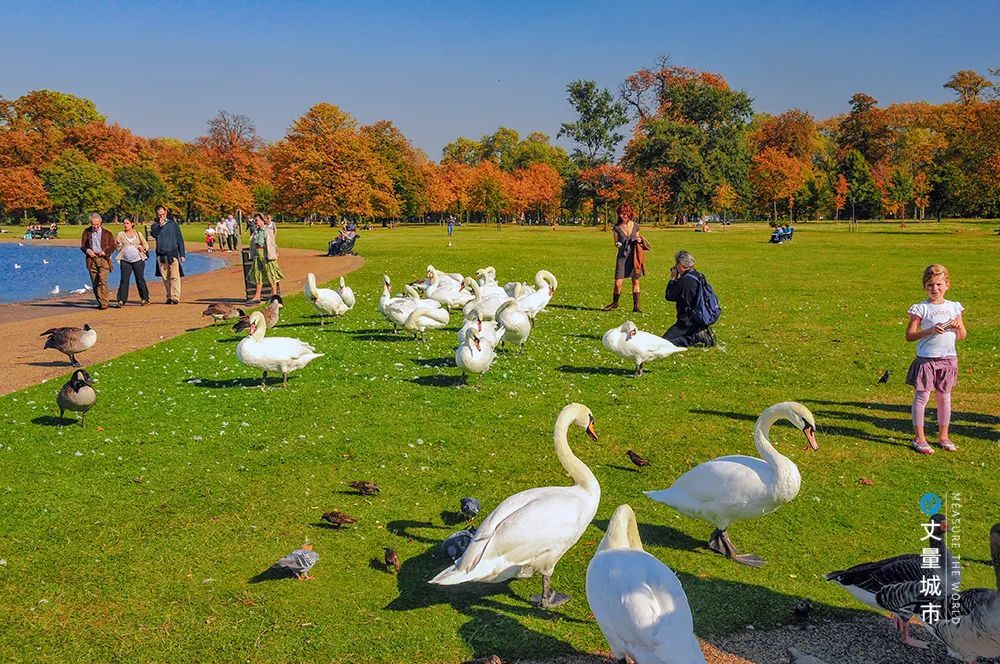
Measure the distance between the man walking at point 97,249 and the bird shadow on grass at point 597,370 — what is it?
1489 cm

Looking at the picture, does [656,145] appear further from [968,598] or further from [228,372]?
[968,598]

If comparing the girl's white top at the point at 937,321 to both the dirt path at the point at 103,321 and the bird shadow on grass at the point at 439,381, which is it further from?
the dirt path at the point at 103,321

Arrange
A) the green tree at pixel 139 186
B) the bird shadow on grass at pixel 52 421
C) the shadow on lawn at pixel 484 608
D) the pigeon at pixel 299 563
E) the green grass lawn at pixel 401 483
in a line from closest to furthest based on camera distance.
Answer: the shadow on lawn at pixel 484 608, the green grass lawn at pixel 401 483, the pigeon at pixel 299 563, the bird shadow on grass at pixel 52 421, the green tree at pixel 139 186

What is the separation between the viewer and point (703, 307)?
50.1 feet

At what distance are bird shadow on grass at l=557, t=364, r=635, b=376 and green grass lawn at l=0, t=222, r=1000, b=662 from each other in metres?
0.08

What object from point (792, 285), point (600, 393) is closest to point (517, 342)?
point (600, 393)

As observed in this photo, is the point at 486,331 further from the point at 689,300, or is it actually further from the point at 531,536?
the point at 531,536

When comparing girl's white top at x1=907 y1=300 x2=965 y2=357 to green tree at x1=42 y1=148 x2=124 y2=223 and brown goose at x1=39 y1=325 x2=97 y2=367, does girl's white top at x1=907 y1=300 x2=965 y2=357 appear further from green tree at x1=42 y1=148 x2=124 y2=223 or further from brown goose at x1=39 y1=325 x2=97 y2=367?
green tree at x1=42 y1=148 x2=124 y2=223

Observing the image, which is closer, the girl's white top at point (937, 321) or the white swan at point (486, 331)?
the girl's white top at point (937, 321)

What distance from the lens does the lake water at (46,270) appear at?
1360 inches

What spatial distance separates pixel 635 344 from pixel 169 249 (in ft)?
53.6

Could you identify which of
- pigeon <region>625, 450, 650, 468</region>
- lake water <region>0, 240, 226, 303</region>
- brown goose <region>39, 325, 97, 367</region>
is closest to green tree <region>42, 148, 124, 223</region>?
lake water <region>0, 240, 226, 303</region>

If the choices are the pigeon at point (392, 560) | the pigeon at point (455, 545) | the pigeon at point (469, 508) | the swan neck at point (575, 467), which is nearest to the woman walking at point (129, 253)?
the pigeon at point (469, 508)

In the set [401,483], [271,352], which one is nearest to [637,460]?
[401,483]
